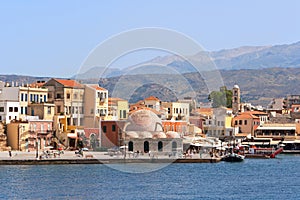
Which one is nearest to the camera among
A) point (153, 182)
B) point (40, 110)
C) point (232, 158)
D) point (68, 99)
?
point (153, 182)

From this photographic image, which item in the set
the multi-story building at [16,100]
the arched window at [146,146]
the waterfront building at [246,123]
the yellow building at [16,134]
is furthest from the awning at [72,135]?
the waterfront building at [246,123]

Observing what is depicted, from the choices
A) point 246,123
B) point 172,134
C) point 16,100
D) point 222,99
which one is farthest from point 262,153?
point 222,99

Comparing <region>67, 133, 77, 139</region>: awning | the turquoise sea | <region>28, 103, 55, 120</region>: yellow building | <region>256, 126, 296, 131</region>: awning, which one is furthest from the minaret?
the turquoise sea

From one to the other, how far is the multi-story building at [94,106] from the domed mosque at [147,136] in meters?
6.11

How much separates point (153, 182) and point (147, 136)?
29673 mm

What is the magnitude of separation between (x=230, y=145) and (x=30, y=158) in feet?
119

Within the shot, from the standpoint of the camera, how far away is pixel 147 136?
90.4 m

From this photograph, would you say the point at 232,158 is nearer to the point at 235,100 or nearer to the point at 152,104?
the point at 152,104

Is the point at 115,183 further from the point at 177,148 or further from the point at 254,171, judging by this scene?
the point at 177,148

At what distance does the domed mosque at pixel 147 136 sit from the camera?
Result: 89.9 meters

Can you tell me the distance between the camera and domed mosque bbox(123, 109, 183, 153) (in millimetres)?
89875

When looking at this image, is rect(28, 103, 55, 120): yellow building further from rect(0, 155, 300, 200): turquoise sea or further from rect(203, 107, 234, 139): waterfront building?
Result: rect(203, 107, 234, 139): waterfront building

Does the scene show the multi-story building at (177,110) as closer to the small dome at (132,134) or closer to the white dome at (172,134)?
the white dome at (172,134)

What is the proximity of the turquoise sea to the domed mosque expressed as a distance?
30.3 feet
